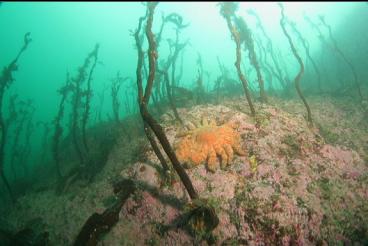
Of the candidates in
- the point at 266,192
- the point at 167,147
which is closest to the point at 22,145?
the point at 167,147

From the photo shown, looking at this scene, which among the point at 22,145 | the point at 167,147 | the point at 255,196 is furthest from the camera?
the point at 22,145

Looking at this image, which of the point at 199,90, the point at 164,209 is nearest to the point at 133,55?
the point at 199,90

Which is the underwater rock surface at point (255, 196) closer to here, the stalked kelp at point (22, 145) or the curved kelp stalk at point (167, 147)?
the curved kelp stalk at point (167, 147)

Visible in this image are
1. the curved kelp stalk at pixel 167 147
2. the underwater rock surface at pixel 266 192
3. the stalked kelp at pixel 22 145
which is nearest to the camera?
the curved kelp stalk at pixel 167 147

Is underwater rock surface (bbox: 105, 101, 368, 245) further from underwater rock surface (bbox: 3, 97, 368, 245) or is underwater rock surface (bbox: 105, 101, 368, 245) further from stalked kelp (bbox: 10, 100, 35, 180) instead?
stalked kelp (bbox: 10, 100, 35, 180)

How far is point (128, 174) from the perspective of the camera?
881 cm

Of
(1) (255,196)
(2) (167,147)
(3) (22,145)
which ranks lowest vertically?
(1) (255,196)

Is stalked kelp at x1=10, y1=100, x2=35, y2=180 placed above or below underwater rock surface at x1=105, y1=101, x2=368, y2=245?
above

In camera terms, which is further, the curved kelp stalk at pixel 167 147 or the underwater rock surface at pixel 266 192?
the underwater rock surface at pixel 266 192

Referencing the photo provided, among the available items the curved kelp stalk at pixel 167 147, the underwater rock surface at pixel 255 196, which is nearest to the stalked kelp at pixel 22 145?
the underwater rock surface at pixel 255 196

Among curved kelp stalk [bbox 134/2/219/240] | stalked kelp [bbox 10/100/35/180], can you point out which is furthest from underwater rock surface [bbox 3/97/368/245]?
stalked kelp [bbox 10/100/35/180]

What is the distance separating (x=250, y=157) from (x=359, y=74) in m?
19.8

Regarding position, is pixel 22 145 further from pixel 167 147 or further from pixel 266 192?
pixel 266 192

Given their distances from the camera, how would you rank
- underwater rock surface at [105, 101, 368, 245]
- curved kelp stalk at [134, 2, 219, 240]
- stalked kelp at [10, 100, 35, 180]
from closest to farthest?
curved kelp stalk at [134, 2, 219, 240]
underwater rock surface at [105, 101, 368, 245]
stalked kelp at [10, 100, 35, 180]
